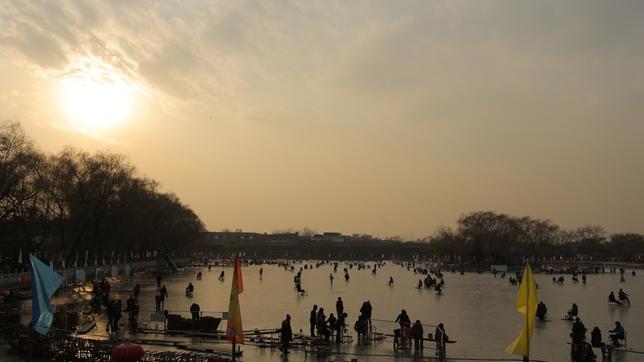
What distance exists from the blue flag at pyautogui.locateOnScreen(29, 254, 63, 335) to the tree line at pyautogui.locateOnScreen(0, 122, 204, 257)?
38425mm

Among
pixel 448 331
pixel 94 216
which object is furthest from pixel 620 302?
pixel 94 216

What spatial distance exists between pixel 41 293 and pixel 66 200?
185 feet

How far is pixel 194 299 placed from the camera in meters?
45.8

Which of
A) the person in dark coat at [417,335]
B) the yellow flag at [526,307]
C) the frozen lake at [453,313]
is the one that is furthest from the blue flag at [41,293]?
the person in dark coat at [417,335]

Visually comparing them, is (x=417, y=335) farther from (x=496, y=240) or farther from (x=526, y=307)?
(x=496, y=240)

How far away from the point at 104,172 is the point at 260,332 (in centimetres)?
4927

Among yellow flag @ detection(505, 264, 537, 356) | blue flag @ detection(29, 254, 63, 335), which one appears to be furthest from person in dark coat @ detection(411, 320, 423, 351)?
blue flag @ detection(29, 254, 63, 335)

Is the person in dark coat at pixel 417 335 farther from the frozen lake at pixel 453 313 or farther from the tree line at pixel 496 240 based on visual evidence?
the tree line at pixel 496 240

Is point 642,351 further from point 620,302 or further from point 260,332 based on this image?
point 620,302

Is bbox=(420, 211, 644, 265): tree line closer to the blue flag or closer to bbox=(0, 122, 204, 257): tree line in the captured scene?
bbox=(0, 122, 204, 257): tree line

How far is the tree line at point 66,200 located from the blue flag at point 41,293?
3842cm

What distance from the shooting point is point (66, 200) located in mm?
67188

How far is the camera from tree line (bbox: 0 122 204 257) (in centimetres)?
5241

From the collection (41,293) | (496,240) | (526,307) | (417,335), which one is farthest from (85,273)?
(496,240)
